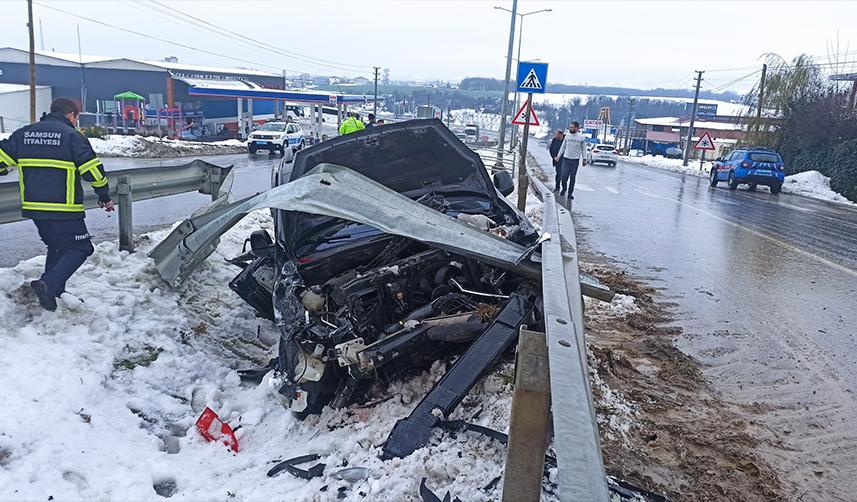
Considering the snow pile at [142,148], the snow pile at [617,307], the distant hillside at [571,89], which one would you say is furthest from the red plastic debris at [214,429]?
the distant hillside at [571,89]

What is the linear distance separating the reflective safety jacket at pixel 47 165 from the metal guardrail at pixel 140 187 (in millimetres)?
382

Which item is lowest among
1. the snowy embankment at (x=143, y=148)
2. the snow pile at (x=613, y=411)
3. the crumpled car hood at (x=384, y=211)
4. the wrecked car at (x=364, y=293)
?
the snowy embankment at (x=143, y=148)

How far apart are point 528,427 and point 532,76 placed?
1332cm

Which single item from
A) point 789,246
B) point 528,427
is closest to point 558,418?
point 528,427

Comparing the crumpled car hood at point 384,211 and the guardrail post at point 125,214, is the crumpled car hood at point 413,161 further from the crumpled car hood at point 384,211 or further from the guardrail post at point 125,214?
the guardrail post at point 125,214

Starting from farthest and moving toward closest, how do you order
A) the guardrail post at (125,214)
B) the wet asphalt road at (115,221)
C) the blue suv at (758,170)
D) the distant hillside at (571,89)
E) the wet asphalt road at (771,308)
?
the distant hillside at (571,89), the blue suv at (758,170), the wet asphalt road at (115,221), the guardrail post at (125,214), the wet asphalt road at (771,308)

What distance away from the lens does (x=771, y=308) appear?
20.3 feet

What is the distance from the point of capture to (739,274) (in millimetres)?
7641

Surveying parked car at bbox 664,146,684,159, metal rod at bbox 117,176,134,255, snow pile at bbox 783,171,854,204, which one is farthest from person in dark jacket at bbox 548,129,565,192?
parked car at bbox 664,146,684,159

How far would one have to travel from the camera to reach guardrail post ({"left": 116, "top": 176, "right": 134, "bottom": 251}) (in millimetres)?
5883

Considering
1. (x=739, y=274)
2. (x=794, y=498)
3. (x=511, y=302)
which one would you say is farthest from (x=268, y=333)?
(x=739, y=274)

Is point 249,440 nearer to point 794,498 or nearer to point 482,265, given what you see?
point 482,265

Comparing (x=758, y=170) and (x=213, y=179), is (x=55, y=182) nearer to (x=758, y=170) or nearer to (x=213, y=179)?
(x=213, y=179)

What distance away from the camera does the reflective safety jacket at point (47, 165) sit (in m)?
4.52
